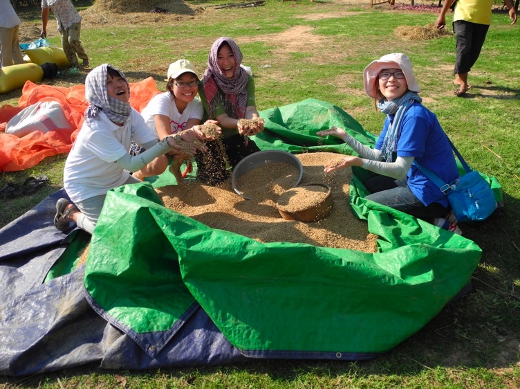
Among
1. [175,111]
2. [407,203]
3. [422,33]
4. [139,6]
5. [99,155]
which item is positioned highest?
[139,6]

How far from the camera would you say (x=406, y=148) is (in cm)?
285

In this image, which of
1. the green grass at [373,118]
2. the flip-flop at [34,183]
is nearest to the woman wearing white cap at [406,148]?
the green grass at [373,118]

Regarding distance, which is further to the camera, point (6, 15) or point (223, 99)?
point (6, 15)

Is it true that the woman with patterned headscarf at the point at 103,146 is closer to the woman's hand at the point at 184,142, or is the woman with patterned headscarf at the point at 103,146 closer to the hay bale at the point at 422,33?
the woman's hand at the point at 184,142

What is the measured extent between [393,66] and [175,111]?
5.60 ft

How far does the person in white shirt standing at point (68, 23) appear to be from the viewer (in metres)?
7.83

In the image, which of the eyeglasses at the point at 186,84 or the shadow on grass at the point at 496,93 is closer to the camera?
the eyeglasses at the point at 186,84

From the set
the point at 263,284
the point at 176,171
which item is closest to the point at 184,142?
the point at 176,171

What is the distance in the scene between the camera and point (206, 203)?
346cm

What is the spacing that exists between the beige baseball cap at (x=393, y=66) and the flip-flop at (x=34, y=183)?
3064 mm

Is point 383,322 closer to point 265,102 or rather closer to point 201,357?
point 201,357

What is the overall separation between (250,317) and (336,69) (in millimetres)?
6202

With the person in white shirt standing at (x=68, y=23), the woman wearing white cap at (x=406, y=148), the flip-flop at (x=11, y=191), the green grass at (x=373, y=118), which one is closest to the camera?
the green grass at (x=373, y=118)

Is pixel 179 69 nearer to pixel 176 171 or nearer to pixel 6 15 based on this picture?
pixel 176 171
